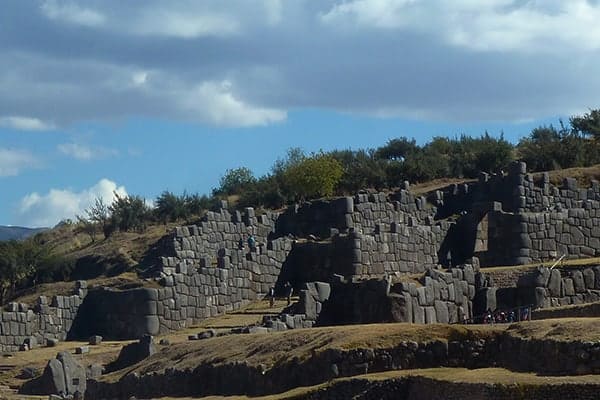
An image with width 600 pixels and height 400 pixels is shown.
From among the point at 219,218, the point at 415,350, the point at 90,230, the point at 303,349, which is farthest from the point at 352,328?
the point at 90,230

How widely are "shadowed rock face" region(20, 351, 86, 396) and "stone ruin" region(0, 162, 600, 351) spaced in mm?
5990

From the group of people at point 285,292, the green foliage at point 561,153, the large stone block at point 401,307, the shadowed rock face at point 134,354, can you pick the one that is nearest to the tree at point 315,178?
the green foliage at point 561,153

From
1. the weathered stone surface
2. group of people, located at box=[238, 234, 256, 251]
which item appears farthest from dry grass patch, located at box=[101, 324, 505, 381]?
group of people, located at box=[238, 234, 256, 251]

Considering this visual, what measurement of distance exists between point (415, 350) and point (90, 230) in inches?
2107

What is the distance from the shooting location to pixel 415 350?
30625 millimetres

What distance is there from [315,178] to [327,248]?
21.7 meters

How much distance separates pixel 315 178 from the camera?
255 feet

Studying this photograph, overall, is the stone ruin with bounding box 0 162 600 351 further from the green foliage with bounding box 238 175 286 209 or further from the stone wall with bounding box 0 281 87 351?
the green foliage with bounding box 238 175 286 209

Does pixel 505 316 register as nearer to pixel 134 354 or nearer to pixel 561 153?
pixel 134 354

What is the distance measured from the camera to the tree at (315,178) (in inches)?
3034

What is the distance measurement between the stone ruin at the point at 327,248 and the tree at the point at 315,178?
12.6 meters

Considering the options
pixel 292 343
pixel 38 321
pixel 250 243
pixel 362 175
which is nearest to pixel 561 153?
pixel 362 175

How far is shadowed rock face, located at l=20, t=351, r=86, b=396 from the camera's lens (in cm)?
4397

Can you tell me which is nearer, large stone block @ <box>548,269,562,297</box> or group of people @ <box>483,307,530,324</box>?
group of people @ <box>483,307,530,324</box>
